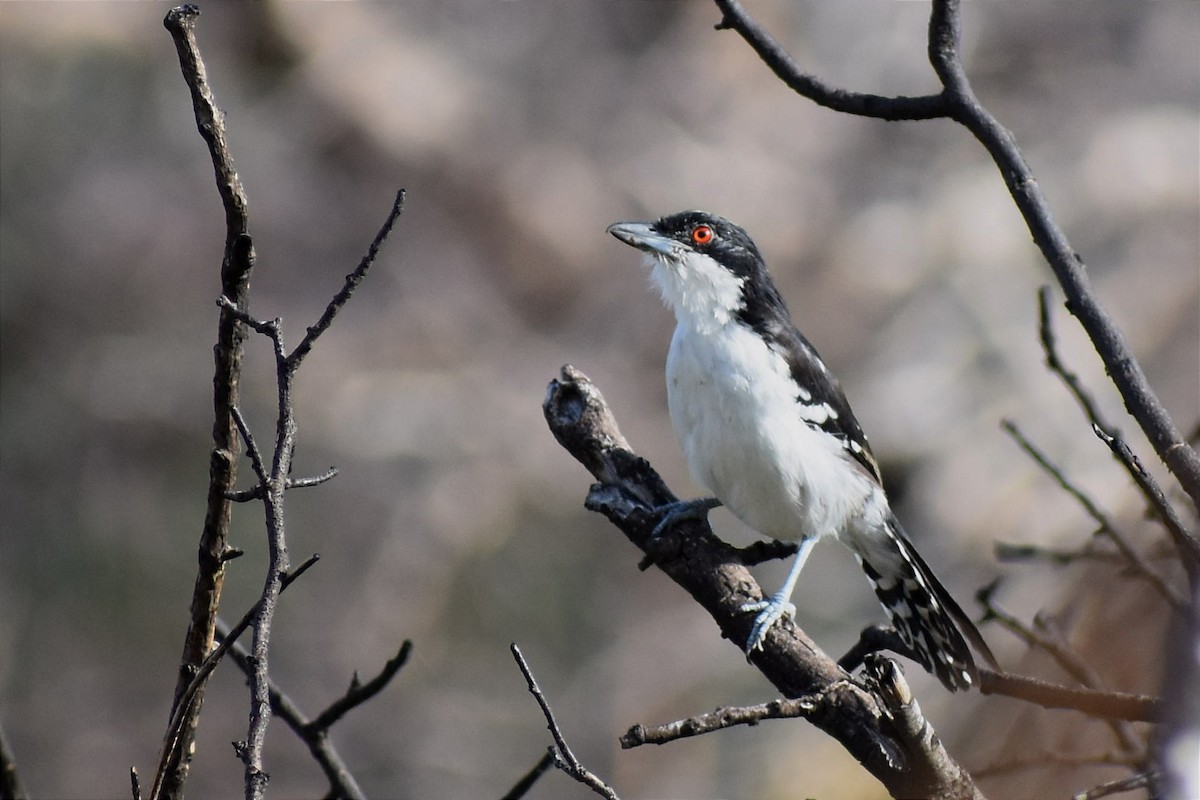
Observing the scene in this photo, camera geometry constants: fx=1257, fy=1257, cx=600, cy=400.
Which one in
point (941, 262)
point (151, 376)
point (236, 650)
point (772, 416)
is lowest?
point (236, 650)

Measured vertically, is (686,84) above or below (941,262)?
above

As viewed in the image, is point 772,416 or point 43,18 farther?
point 43,18

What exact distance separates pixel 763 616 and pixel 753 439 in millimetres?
1411

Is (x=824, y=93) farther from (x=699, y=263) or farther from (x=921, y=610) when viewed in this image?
(x=921, y=610)

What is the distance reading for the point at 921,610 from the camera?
507 cm

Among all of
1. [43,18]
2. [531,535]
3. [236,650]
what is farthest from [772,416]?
[43,18]

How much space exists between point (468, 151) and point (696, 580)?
11709 millimetres

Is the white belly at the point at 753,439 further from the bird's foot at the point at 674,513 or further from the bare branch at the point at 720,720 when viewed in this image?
the bare branch at the point at 720,720

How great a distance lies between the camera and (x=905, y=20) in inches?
608

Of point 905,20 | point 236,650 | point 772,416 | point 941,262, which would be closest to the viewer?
point 236,650

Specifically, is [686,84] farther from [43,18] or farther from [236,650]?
[236,650]

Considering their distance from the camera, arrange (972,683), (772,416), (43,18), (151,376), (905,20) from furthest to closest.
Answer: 1. (905,20)
2. (43,18)
3. (151,376)
4. (772,416)
5. (972,683)

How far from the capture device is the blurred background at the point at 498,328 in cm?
1084

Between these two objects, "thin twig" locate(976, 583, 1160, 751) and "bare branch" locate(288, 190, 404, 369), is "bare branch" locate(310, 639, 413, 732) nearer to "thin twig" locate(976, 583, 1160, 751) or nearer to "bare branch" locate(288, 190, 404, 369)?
"bare branch" locate(288, 190, 404, 369)
